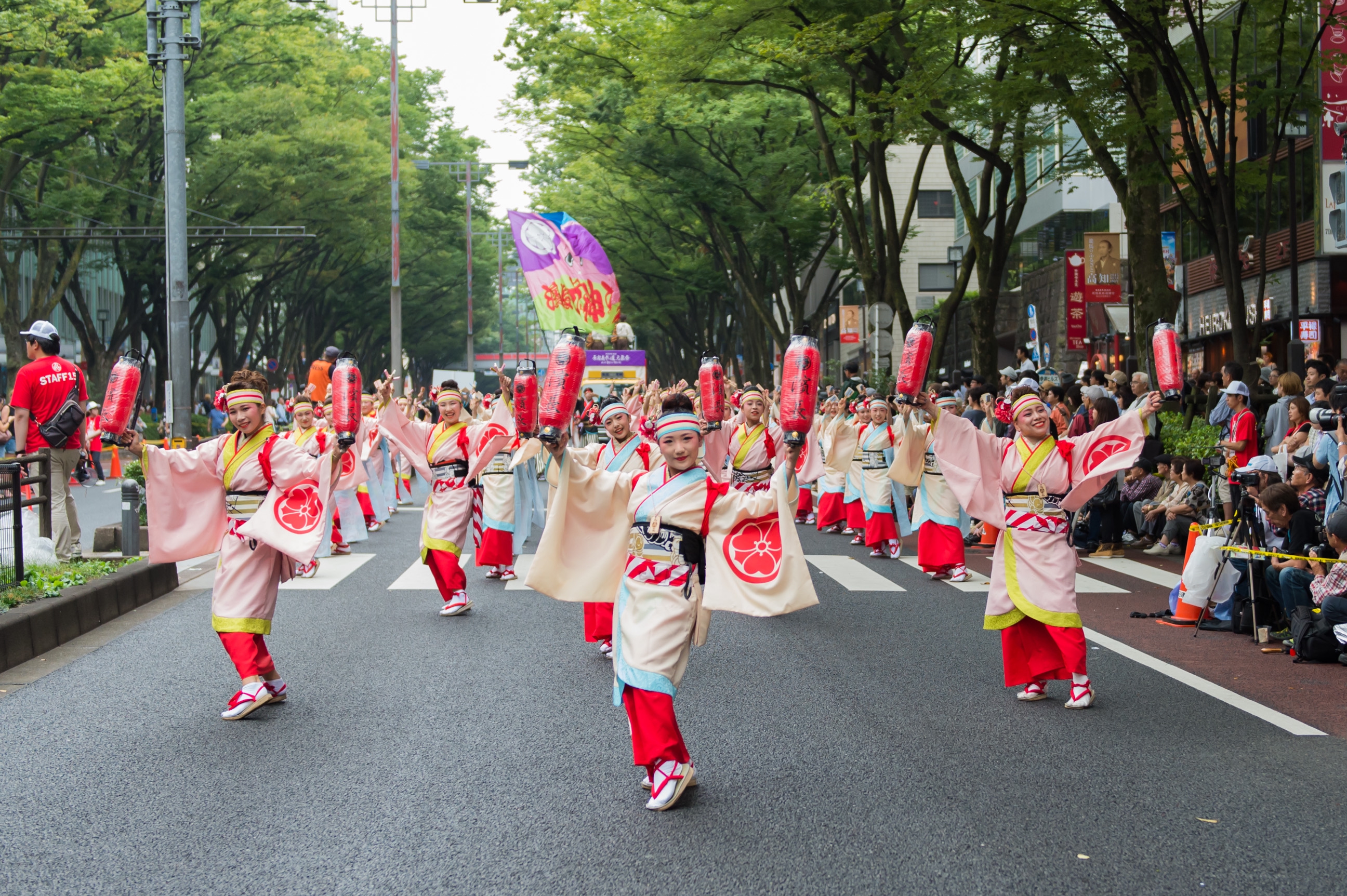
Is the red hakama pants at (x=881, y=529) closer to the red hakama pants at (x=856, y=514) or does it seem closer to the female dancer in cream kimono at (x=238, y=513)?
the red hakama pants at (x=856, y=514)

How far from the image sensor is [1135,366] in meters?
16.8

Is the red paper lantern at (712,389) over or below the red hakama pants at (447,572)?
over

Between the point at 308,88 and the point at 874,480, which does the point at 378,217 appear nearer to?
the point at 308,88

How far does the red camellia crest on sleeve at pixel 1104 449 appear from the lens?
6871 mm

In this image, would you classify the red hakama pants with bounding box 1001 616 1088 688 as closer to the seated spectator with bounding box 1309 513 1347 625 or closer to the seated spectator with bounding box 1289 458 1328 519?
the seated spectator with bounding box 1309 513 1347 625

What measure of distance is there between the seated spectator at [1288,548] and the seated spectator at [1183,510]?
11.1 ft

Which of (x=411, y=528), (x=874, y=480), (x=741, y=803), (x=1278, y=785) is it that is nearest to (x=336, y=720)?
(x=741, y=803)

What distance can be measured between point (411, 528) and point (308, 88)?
16.1m

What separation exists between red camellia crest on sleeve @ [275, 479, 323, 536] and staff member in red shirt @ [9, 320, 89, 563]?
383cm

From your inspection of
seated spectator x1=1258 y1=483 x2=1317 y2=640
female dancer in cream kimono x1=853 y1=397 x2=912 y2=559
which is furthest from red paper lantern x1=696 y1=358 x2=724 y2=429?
female dancer in cream kimono x1=853 y1=397 x2=912 y2=559

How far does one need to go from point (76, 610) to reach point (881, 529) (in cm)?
773

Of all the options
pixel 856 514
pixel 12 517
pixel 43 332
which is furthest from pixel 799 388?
pixel 856 514

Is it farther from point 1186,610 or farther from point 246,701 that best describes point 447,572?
point 1186,610

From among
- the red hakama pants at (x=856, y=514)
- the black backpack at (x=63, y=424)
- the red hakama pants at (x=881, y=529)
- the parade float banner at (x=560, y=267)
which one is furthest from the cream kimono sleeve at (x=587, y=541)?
the parade float banner at (x=560, y=267)
